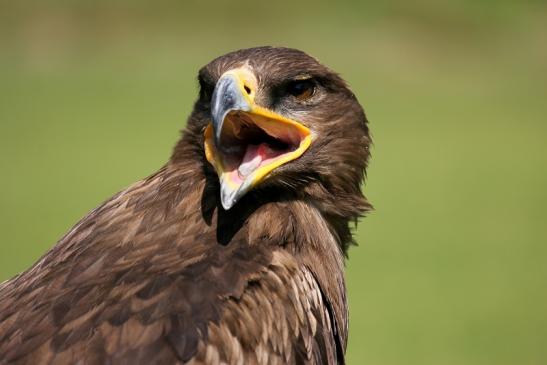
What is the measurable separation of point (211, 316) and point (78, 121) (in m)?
16.8

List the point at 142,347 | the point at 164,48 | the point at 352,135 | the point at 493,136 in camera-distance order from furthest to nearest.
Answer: the point at 164,48 → the point at 493,136 → the point at 352,135 → the point at 142,347

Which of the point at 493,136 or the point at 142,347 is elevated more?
the point at 142,347

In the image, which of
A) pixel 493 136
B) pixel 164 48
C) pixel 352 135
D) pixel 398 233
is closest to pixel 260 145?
pixel 352 135

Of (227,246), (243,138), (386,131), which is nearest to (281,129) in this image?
(243,138)

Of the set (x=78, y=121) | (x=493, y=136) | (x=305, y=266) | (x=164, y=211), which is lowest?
(x=493, y=136)

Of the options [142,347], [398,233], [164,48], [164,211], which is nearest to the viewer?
[142,347]

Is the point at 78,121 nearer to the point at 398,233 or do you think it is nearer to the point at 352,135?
the point at 398,233

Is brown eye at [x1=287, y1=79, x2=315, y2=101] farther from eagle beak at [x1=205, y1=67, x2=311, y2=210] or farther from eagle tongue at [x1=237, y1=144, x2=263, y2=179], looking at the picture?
eagle tongue at [x1=237, y1=144, x2=263, y2=179]

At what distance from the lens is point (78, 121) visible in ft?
64.7

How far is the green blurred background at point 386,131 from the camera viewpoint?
11172 mm

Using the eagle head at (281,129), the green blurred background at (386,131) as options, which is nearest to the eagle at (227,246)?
the eagle head at (281,129)

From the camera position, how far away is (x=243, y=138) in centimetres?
391

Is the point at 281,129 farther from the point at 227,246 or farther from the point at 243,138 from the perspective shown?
the point at 227,246

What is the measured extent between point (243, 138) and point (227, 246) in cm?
47
